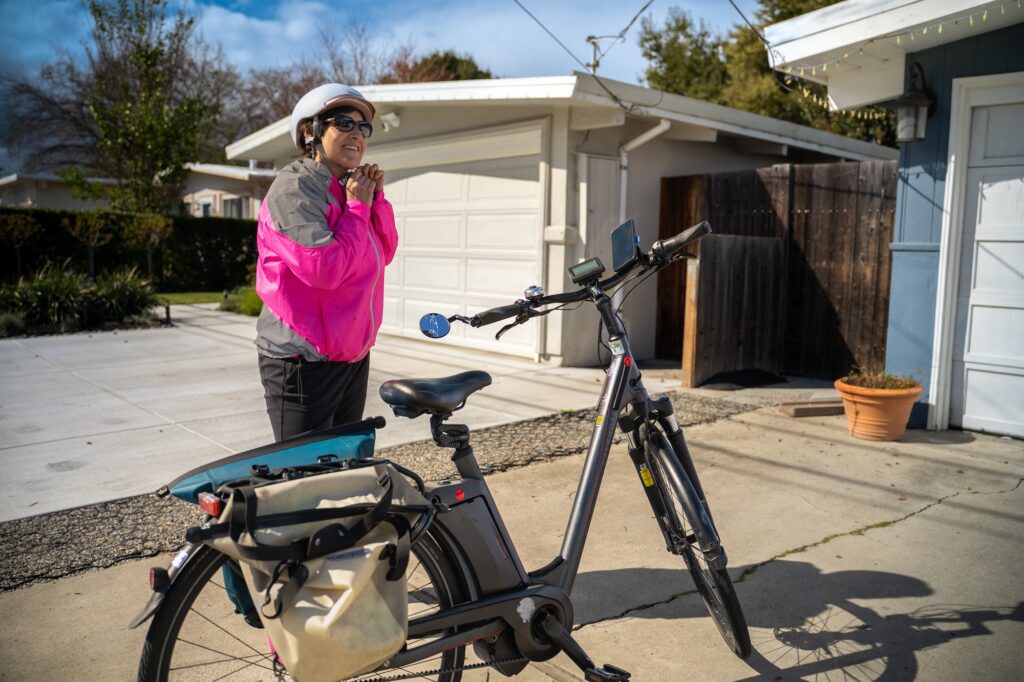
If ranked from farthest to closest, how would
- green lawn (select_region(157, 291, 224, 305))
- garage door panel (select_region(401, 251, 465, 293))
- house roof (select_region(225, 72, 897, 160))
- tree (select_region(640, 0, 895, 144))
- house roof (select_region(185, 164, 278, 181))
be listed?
house roof (select_region(185, 164, 278, 181)), tree (select_region(640, 0, 895, 144)), green lawn (select_region(157, 291, 224, 305)), garage door panel (select_region(401, 251, 465, 293)), house roof (select_region(225, 72, 897, 160))

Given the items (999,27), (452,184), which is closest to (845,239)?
(999,27)

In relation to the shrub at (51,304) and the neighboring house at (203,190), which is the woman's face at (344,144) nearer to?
the shrub at (51,304)

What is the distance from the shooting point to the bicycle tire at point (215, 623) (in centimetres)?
178

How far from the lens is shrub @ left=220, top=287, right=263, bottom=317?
13.0 m

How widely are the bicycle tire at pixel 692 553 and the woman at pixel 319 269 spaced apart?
103 cm

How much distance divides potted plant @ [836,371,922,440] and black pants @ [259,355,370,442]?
4199mm

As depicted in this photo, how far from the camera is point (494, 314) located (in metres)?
2.40

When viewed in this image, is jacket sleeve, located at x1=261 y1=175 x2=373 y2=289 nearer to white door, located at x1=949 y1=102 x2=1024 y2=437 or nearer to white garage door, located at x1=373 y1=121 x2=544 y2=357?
white door, located at x1=949 y1=102 x2=1024 y2=437

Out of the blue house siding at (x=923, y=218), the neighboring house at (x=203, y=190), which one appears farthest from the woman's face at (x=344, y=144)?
the neighboring house at (x=203, y=190)

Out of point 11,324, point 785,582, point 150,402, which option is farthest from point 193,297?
point 785,582

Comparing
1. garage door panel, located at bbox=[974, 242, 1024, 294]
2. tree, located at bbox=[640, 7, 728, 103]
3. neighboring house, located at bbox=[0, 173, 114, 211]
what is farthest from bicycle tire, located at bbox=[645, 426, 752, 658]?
neighboring house, located at bbox=[0, 173, 114, 211]

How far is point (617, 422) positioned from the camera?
2586 millimetres

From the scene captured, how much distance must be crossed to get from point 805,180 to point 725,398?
264 centimetres

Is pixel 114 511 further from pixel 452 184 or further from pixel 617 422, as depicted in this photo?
pixel 452 184
